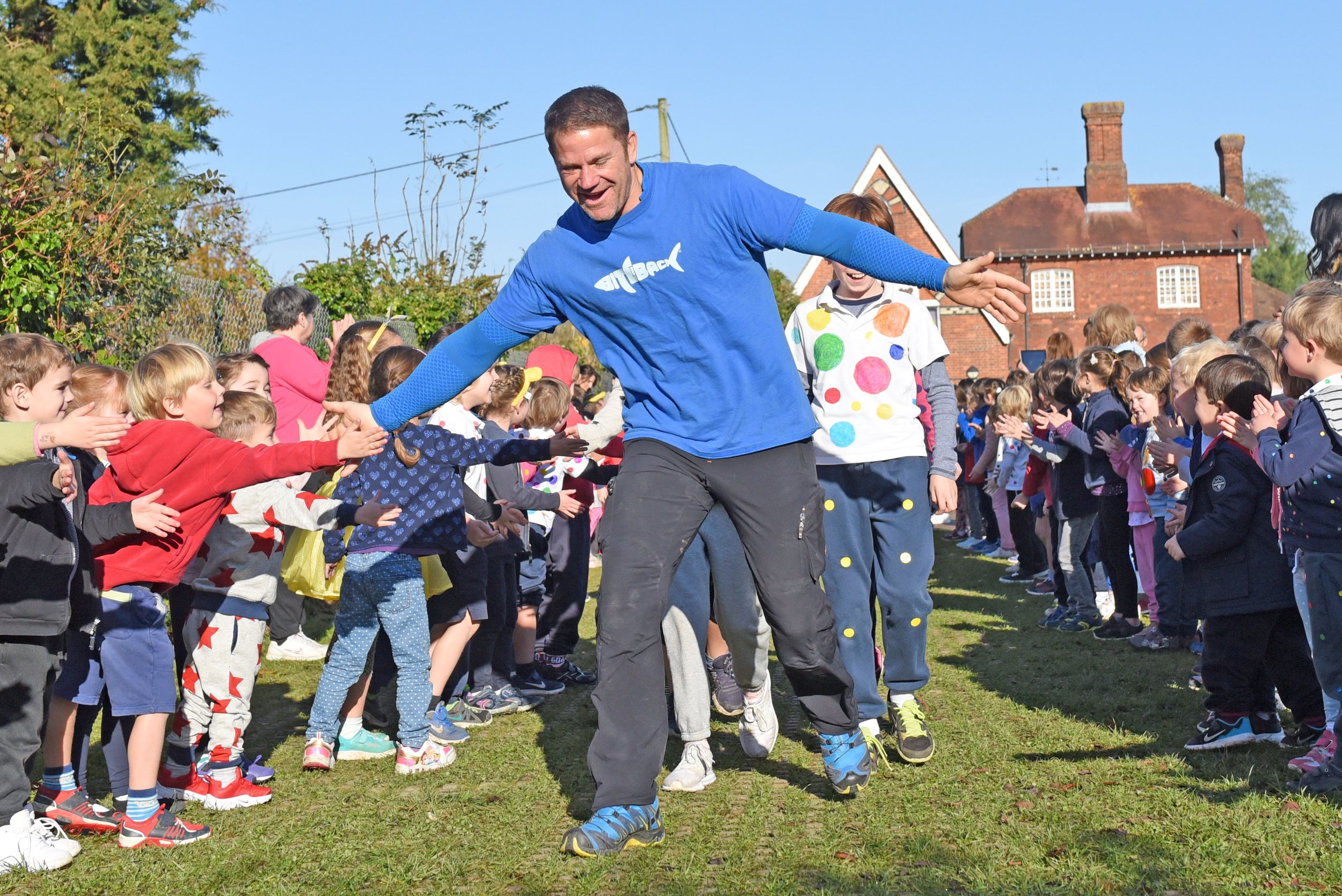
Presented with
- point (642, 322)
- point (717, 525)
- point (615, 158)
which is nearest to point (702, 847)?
point (717, 525)

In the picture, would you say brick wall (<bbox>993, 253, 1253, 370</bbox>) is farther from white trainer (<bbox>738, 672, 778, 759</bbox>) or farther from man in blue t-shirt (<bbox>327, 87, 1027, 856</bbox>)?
man in blue t-shirt (<bbox>327, 87, 1027, 856</bbox>)

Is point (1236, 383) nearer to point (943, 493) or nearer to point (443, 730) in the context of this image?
point (943, 493)

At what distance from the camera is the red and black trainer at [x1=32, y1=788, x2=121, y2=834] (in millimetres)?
4730

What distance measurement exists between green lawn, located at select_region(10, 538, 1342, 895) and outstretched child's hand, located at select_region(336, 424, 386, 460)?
55.5 inches

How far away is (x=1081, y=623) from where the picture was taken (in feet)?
29.6

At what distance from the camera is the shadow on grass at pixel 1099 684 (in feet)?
16.8

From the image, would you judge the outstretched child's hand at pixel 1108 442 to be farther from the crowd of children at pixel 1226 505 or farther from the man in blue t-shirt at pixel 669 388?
the man in blue t-shirt at pixel 669 388

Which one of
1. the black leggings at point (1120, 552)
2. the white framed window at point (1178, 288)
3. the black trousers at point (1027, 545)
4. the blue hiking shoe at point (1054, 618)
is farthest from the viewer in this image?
the white framed window at point (1178, 288)

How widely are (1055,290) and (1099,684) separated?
149 ft

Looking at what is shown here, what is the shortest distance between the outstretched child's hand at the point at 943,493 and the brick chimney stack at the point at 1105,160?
49.0m

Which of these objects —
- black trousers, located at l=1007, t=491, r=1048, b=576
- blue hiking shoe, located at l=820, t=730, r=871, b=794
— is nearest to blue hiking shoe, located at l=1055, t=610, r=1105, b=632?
black trousers, located at l=1007, t=491, r=1048, b=576

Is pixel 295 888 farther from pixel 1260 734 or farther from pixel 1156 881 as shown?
pixel 1260 734

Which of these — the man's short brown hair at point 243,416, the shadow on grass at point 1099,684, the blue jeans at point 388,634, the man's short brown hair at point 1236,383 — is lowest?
the shadow on grass at point 1099,684

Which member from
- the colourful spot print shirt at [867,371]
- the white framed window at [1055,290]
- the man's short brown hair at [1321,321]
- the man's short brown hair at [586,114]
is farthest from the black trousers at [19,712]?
the white framed window at [1055,290]
